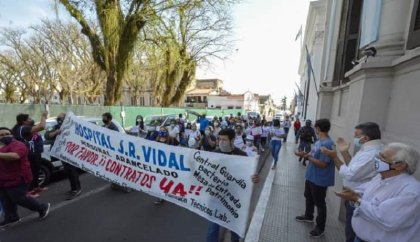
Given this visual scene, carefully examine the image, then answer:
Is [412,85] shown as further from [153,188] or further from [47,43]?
[47,43]

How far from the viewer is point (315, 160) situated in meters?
3.68

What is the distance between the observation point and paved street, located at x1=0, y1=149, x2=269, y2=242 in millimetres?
3787

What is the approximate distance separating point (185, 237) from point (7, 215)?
9.27 ft

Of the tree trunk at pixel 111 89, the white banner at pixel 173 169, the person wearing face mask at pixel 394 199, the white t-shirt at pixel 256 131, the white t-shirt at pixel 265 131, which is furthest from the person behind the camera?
the tree trunk at pixel 111 89

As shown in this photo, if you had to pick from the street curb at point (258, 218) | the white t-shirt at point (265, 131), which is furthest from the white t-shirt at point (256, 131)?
the street curb at point (258, 218)

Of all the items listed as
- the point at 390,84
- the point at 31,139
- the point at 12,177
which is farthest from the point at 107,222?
the point at 390,84

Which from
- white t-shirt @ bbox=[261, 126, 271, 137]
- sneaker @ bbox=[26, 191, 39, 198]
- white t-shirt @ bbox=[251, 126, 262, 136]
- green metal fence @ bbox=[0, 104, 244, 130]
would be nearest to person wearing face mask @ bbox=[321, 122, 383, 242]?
sneaker @ bbox=[26, 191, 39, 198]

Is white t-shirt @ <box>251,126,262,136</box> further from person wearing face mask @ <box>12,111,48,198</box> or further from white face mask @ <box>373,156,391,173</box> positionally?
white face mask @ <box>373,156,391,173</box>

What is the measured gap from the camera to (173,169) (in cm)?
335

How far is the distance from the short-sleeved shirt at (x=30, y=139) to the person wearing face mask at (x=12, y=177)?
1.27 m

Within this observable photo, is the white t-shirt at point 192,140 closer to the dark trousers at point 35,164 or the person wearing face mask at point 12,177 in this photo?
A: the dark trousers at point 35,164

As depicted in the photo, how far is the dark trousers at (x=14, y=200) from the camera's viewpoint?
148 inches

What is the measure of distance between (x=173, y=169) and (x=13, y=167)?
7.87 ft

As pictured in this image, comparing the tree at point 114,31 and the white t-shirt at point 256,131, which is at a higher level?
the tree at point 114,31
